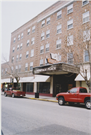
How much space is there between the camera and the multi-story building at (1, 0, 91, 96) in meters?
14.8

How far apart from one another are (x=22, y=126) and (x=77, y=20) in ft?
52.4

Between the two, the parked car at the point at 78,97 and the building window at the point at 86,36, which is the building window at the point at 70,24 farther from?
the parked car at the point at 78,97

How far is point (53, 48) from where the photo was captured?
20.2 meters

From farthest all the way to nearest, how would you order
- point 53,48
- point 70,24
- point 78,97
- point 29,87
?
point 29,87
point 53,48
point 70,24
point 78,97

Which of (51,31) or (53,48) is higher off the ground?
(51,31)

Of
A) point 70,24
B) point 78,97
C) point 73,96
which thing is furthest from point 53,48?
point 78,97

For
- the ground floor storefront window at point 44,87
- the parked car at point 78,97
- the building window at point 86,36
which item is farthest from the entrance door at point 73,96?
the ground floor storefront window at point 44,87

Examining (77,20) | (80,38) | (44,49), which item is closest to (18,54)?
(44,49)

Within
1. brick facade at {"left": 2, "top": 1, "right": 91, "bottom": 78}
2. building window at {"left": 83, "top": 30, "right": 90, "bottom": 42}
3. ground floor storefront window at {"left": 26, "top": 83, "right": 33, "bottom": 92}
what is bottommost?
ground floor storefront window at {"left": 26, "top": 83, "right": 33, "bottom": 92}

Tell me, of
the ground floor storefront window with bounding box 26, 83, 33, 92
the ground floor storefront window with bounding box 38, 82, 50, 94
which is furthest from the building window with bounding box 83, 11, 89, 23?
the ground floor storefront window with bounding box 26, 83, 33, 92

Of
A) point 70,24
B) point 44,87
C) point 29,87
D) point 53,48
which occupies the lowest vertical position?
point 29,87

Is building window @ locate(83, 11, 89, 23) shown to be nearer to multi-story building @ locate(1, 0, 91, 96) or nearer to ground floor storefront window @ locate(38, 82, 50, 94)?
multi-story building @ locate(1, 0, 91, 96)

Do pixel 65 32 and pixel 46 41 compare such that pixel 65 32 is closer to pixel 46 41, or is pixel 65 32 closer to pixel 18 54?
pixel 46 41

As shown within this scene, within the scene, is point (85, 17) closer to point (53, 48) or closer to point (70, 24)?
point (70, 24)
